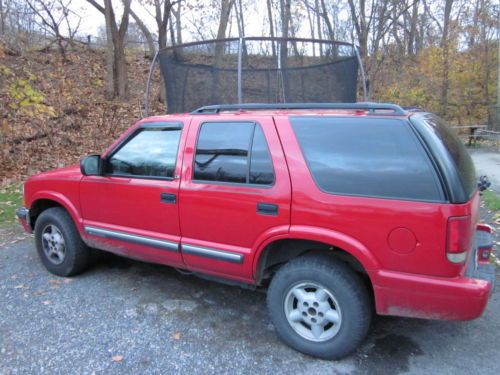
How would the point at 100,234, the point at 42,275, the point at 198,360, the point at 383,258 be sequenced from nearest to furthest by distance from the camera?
the point at 383,258
the point at 198,360
the point at 100,234
the point at 42,275

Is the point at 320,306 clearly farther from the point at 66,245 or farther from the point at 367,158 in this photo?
the point at 66,245

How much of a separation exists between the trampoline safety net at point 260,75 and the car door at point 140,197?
2.26 m

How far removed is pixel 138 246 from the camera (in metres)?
3.78

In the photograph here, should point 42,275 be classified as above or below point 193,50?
A: below

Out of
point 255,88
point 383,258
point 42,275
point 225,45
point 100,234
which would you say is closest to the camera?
point 383,258

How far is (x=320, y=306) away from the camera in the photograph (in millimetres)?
2900

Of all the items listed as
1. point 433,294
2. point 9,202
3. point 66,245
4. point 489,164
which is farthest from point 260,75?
point 489,164

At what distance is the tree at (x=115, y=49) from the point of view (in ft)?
49.8

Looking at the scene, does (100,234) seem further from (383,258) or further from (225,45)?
(225,45)

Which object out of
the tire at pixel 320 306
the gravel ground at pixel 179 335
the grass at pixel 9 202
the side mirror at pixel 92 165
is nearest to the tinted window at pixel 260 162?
the tire at pixel 320 306

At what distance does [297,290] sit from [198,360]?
2.79 feet

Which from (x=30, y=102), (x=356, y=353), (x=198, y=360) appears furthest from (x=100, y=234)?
(x=30, y=102)

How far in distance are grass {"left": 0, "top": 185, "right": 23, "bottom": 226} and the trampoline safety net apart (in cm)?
327

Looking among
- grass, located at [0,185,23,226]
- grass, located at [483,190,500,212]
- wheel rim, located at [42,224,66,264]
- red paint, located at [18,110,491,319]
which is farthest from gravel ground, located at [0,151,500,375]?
grass, located at [0,185,23,226]
